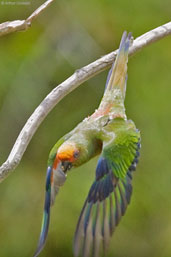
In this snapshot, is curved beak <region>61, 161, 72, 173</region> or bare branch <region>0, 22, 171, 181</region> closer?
bare branch <region>0, 22, 171, 181</region>

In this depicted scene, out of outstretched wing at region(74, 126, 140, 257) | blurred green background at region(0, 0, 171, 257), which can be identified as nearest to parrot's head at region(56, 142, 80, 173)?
outstretched wing at region(74, 126, 140, 257)

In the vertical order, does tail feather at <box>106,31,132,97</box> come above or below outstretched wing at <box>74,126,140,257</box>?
above

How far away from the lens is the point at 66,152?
325cm

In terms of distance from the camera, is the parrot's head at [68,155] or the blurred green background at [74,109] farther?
the blurred green background at [74,109]

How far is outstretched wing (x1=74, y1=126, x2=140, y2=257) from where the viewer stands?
3025mm

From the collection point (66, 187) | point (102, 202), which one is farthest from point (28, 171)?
point (102, 202)

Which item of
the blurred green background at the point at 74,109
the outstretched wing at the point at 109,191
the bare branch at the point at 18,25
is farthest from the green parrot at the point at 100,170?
the blurred green background at the point at 74,109

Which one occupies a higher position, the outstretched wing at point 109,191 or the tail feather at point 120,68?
the tail feather at point 120,68

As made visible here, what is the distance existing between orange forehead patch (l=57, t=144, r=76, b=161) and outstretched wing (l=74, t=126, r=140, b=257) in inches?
5.2

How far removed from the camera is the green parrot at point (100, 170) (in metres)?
3.04

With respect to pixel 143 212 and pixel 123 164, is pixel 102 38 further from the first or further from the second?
pixel 123 164

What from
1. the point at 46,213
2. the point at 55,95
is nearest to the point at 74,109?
the point at 55,95

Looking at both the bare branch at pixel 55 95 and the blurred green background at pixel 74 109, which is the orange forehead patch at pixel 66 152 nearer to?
the bare branch at pixel 55 95

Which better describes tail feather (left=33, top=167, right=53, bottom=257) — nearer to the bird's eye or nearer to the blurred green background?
the bird's eye
